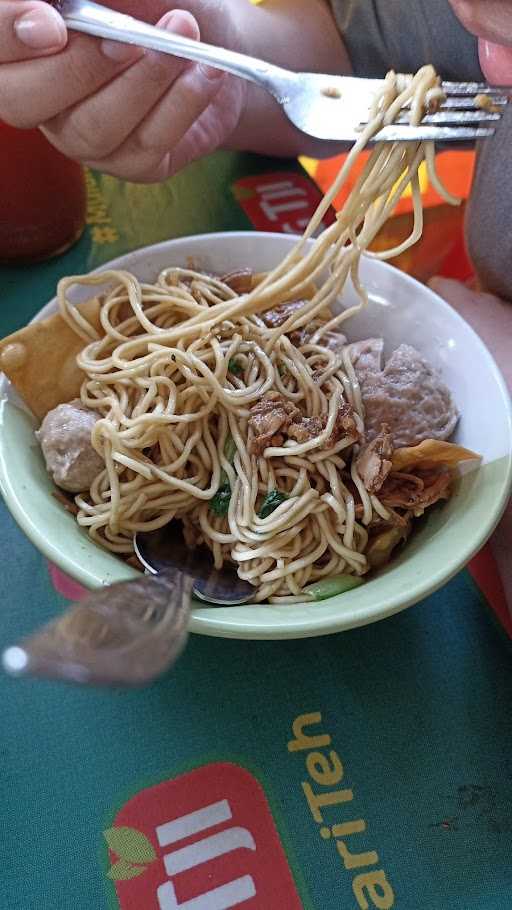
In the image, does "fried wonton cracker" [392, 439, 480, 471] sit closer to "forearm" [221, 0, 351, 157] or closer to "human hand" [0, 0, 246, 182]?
"human hand" [0, 0, 246, 182]

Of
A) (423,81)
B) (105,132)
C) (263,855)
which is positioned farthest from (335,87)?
(263,855)

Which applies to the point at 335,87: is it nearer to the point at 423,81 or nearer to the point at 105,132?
the point at 423,81

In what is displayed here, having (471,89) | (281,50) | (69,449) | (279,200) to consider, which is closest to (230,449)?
(69,449)

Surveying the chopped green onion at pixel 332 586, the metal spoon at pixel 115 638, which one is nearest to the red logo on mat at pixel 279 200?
the chopped green onion at pixel 332 586

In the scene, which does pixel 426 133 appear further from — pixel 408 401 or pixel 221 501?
pixel 221 501

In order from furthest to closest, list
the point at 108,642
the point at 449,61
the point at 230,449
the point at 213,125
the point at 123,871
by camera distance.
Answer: the point at 449,61 → the point at 213,125 → the point at 230,449 → the point at 123,871 → the point at 108,642

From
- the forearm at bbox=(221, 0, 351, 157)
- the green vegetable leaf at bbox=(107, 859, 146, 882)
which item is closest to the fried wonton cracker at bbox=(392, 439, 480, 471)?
the green vegetable leaf at bbox=(107, 859, 146, 882)

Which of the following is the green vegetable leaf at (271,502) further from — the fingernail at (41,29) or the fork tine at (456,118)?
the fingernail at (41,29)

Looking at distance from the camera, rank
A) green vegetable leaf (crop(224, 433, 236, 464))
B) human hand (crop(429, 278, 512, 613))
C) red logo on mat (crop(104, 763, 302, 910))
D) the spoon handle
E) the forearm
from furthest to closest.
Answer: the forearm
human hand (crop(429, 278, 512, 613))
green vegetable leaf (crop(224, 433, 236, 464))
red logo on mat (crop(104, 763, 302, 910))
the spoon handle
